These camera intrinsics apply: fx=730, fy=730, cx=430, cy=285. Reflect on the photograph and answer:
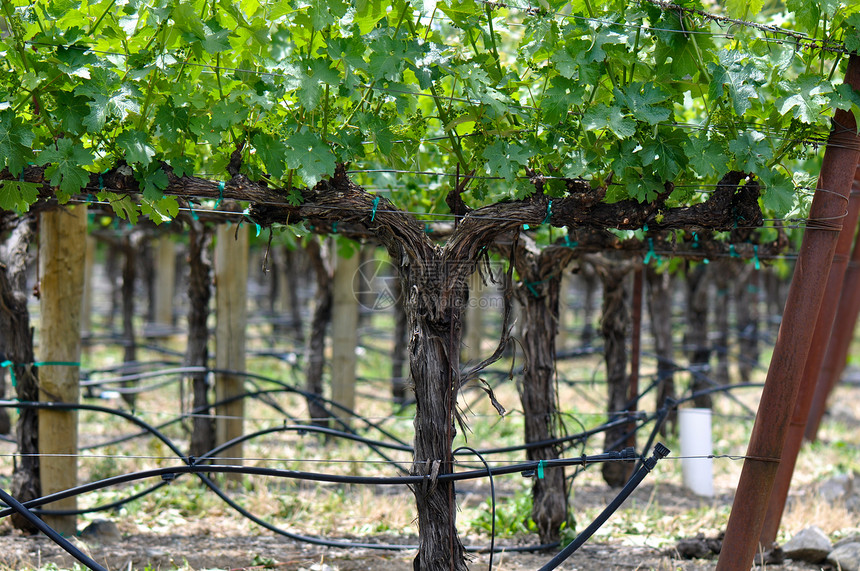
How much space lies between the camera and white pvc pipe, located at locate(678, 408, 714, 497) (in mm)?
5934

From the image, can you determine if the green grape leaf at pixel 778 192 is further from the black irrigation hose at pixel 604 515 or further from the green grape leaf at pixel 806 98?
the black irrigation hose at pixel 604 515

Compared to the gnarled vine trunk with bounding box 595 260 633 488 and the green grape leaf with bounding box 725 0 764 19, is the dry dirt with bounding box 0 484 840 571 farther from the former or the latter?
the green grape leaf with bounding box 725 0 764 19

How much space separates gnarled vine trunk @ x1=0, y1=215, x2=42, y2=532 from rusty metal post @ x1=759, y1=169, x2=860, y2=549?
4206 millimetres

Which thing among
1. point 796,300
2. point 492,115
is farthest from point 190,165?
point 796,300

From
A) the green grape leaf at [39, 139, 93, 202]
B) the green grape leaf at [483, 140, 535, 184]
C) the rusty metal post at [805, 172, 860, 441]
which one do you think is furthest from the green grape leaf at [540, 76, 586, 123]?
the rusty metal post at [805, 172, 860, 441]

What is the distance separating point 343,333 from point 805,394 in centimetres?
461

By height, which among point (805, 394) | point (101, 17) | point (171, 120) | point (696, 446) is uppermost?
point (101, 17)

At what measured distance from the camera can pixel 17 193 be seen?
266 cm

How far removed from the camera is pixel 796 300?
2910 mm

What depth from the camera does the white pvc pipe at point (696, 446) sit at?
5.93 m

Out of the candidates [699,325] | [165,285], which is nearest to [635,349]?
[699,325]

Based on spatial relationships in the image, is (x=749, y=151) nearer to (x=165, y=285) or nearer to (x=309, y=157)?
(x=309, y=157)

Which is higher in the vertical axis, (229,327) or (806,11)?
(806,11)

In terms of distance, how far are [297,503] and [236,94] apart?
3404 mm
